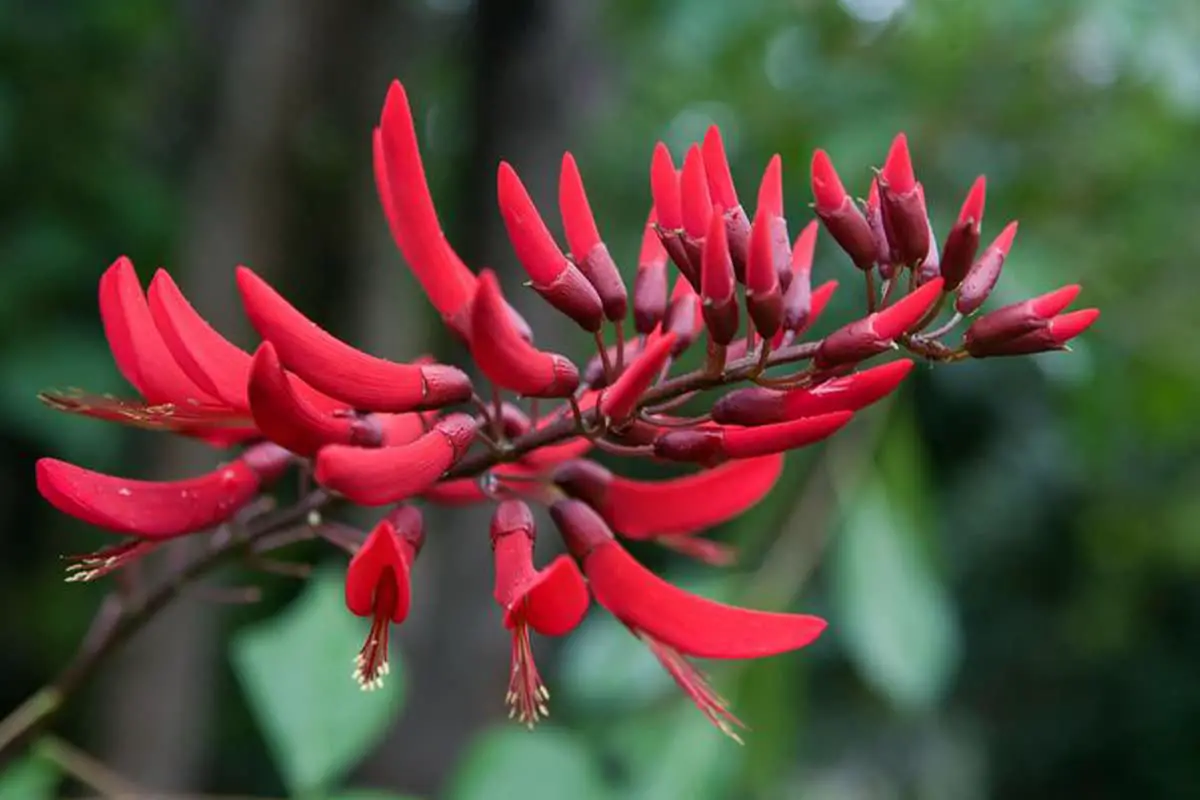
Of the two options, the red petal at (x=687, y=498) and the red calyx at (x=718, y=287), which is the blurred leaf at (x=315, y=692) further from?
the red calyx at (x=718, y=287)

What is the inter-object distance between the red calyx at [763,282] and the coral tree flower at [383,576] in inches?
9.0

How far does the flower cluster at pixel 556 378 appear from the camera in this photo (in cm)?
63

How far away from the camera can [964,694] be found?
211 inches

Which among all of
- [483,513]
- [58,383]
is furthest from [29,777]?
[58,383]

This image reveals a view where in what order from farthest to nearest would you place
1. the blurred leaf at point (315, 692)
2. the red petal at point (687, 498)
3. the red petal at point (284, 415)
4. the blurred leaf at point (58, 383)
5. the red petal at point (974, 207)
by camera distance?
the blurred leaf at point (58, 383) < the blurred leaf at point (315, 692) < the red petal at point (687, 498) < the red petal at point (974, 207) < the red petal at point (284, 415)

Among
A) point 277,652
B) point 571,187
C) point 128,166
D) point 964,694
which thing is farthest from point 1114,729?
point 571,187

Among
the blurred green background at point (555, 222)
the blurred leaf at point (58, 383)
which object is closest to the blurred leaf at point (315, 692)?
the blurred green background at point (555, 222)

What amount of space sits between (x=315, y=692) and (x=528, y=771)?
0.75 ft

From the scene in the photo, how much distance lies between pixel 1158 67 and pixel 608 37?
1435mm

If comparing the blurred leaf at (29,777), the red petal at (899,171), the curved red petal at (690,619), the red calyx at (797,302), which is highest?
the red petal at (899,171)

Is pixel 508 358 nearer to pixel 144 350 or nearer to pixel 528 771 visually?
pixel 144 350

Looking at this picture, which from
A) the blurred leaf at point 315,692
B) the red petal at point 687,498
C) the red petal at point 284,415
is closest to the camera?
the red petal at point 284,415

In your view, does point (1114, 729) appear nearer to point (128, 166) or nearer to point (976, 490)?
point (976, 490)

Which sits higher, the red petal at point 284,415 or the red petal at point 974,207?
the red petal at point 974,207
